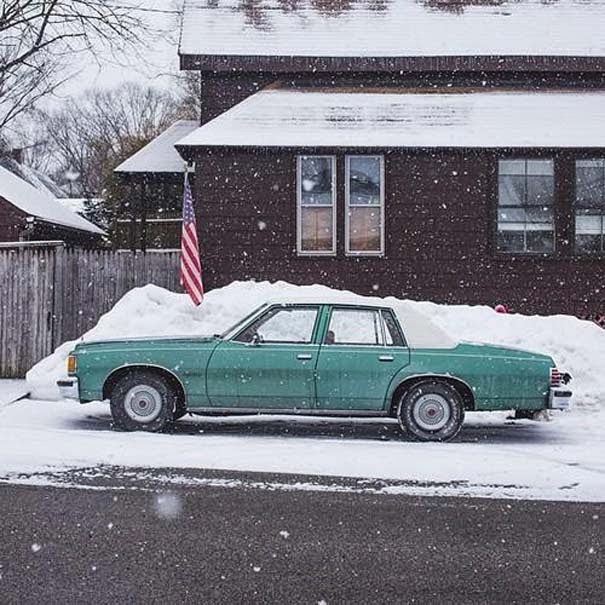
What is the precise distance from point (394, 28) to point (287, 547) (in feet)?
47.0

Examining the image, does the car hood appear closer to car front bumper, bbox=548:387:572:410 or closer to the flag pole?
car front bumper, bbox=548:387:572:410

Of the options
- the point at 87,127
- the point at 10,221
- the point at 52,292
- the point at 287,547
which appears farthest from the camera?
the point at 87,127

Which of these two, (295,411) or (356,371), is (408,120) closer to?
(356,371)

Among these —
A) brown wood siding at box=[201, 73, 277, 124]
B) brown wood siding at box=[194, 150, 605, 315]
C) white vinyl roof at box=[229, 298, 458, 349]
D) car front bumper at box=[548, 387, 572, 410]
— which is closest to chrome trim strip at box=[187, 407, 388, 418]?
white vinyl roof at box=[229, 298, 458, 349]

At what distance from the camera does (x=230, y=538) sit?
5.66 m

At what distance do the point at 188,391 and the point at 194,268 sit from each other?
466 centimetres

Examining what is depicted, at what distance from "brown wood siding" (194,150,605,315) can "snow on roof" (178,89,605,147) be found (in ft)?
1.61

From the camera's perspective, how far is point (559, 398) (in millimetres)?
9172

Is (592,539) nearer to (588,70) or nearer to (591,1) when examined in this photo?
(588,70)

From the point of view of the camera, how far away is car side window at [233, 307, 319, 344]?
934 cm

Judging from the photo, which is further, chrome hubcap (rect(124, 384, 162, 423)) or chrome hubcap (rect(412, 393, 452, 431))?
chrome hubcap (rect(124, 384, 162, 423))

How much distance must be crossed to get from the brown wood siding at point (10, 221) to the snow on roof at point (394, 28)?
9.34m

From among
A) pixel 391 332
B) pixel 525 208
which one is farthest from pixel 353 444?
pixel 525 208

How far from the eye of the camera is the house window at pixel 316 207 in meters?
16.1
